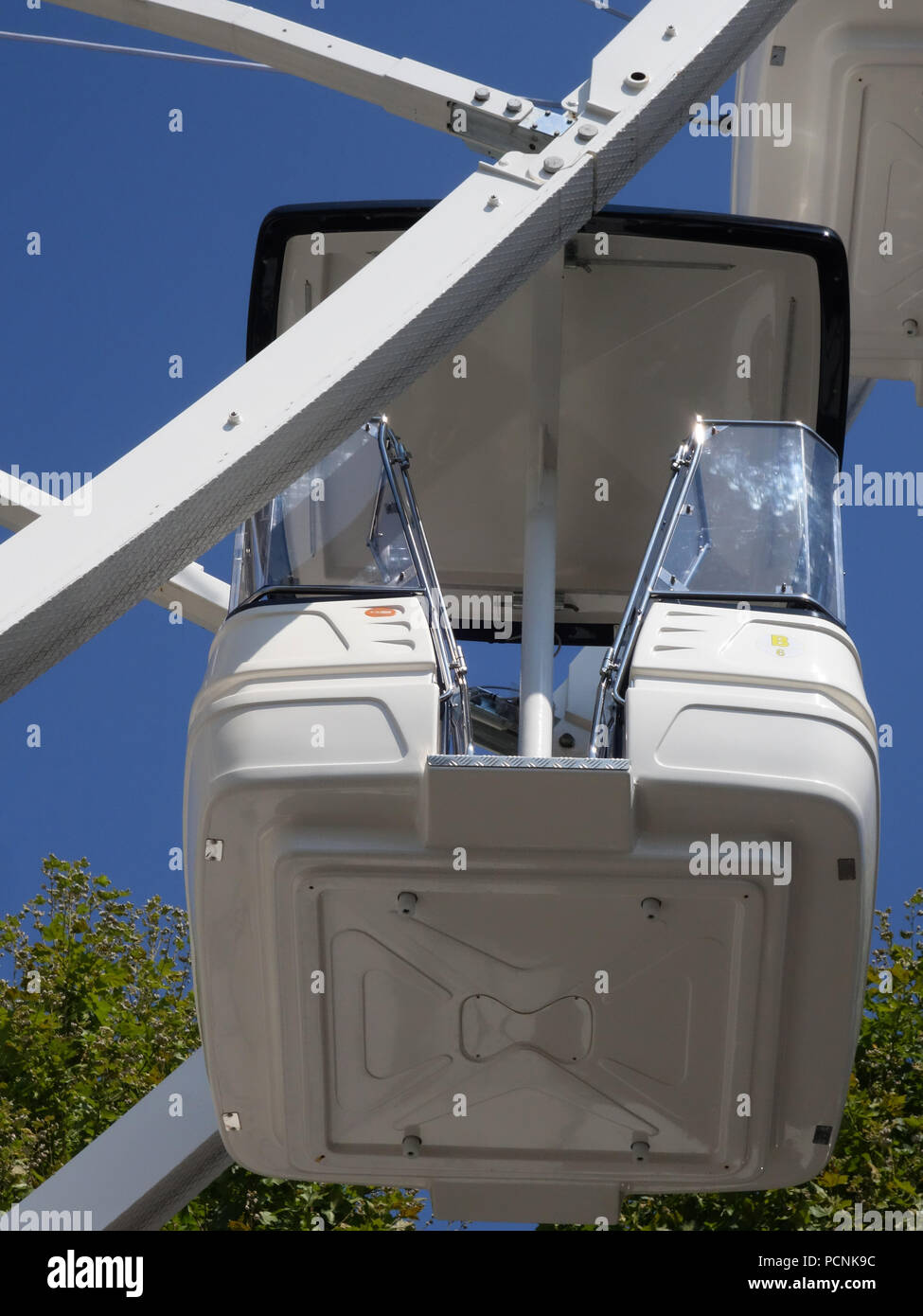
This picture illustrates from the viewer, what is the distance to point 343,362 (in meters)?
4.83

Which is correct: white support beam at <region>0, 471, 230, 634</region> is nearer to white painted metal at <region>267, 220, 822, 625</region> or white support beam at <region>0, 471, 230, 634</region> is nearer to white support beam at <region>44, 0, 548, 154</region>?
white painted metal at <region>267, 220, 822, 625</region>

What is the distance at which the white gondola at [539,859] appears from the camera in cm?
486

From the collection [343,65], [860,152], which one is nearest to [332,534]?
[343,65]

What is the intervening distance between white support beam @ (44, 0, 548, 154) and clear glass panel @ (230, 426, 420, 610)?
3.46 ft

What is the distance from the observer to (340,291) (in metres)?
4.94

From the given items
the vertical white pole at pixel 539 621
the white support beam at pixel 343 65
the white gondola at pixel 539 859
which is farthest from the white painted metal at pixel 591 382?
the white support beam at pixel 343 65

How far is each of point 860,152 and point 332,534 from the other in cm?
392

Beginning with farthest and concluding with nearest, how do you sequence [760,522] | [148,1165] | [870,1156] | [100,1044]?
[100,1044] < [870,1156] < [148,1165] < [760,522]

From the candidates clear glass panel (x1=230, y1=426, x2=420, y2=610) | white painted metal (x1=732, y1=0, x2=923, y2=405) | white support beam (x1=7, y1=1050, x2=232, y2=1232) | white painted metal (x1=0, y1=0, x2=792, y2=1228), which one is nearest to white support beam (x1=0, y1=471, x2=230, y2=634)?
white support beam (x1=7, y1=1050, x2=232, y2=1232)

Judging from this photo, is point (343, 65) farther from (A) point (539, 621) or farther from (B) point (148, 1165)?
(B) point (148, 1165)

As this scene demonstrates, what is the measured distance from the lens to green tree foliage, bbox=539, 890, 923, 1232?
10828 mm
